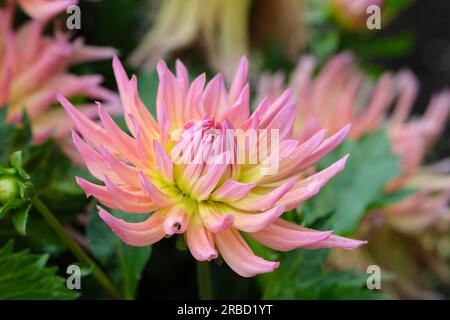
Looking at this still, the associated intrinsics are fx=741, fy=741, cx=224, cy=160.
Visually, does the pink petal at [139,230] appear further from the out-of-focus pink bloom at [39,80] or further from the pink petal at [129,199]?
the out-of-focus pink bloom at [39,80]

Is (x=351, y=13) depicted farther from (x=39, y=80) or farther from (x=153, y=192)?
(x=153, y=192)

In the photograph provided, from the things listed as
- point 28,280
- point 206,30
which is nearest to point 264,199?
point 28,280

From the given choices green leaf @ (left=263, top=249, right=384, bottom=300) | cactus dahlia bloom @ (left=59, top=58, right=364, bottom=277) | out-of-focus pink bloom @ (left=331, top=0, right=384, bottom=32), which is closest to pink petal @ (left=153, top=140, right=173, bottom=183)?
cactus dahlia bloom @ (left=59, top=58, right=364, bottom=277)

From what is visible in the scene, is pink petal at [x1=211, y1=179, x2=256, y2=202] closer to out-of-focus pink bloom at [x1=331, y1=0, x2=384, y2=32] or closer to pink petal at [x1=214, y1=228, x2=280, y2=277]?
pink petal at [x1=214, y1=228, x2=280, y2=277]

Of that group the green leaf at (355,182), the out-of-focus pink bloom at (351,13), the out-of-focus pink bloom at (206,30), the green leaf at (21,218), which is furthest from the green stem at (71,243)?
the out-of-focus pink bloom at (351,13)
